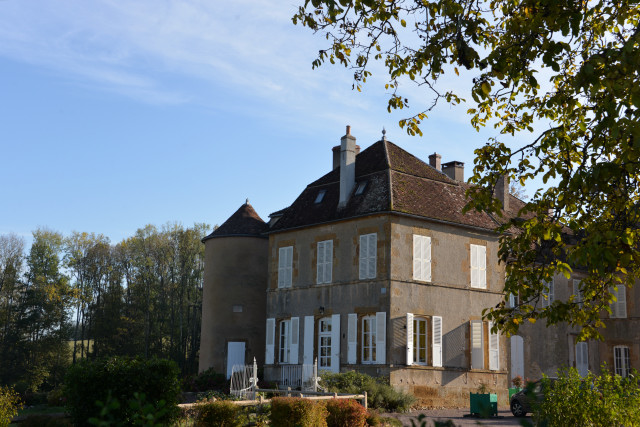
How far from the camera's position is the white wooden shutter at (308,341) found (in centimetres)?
2484

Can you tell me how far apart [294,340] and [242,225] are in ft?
21.4

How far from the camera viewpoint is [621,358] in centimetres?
3061

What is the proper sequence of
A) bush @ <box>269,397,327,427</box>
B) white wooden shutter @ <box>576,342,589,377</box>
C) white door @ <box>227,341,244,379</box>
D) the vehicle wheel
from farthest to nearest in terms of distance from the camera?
1. white wooden shutter @ <box>576,342,589,377</box>
2. white door @ <box>227,341,244,379</box>
3. the vehicle wheel
4. bush @ <box>269,397,327,427</box>

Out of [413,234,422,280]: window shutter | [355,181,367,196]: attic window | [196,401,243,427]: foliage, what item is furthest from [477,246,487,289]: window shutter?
[196,401,243,427]: foliage

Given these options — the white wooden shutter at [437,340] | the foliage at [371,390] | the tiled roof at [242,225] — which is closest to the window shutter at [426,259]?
the white wooden shutter at [437,340]

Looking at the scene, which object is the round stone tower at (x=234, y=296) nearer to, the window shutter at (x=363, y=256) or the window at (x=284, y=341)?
the window at (x=284, y=341)

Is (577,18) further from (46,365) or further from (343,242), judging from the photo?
(46,365)

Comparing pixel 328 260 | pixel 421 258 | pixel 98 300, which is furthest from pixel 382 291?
pixel 98 300

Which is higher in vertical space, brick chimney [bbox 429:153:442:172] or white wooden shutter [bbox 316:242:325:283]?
brick chimney [bbox 429:153:442:172]

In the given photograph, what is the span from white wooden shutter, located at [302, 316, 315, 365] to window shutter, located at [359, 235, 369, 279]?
2696mm

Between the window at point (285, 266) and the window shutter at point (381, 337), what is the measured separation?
15.3 ft

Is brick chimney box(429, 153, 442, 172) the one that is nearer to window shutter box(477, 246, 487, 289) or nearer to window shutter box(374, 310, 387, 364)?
window shutter box(477, 246, 487, 289)

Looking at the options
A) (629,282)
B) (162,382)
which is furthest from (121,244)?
(629,282)

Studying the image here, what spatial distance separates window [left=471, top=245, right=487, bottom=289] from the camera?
25.2 meters
